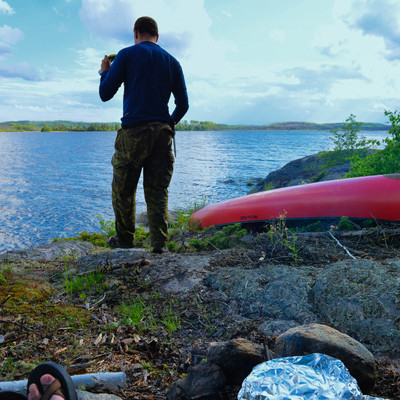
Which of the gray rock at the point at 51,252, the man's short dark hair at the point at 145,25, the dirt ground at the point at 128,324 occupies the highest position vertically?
the man's short dark hair at the point at 145,25

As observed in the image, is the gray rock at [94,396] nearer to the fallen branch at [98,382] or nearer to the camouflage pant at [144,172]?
the fallen branch at [98,382]

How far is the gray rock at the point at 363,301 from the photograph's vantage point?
2.54 metres

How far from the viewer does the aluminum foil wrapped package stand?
5.22 ft

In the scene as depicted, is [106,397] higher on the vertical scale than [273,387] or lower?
lower

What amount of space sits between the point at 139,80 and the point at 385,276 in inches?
140

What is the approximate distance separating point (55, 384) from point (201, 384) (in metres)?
0.76

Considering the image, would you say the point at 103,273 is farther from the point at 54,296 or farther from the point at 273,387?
the point at 273,387

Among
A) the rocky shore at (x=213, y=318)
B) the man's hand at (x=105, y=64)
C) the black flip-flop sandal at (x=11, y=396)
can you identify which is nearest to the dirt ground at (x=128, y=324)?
the rocky shore at (x=213, y=318)

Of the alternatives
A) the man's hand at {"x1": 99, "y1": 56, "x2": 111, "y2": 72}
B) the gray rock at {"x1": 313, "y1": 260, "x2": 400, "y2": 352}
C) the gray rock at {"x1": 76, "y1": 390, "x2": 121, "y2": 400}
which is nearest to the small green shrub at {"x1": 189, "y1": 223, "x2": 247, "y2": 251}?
the gray rock at {"x1": 313, "y1": 260, "x2": 400, "y2": 352}

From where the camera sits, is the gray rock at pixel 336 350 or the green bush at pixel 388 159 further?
the green bush at pixel 388 159

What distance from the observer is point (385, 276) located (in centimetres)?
296

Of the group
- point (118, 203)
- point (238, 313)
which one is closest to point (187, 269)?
point (238, 313)

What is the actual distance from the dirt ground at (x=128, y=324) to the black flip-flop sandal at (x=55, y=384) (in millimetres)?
394

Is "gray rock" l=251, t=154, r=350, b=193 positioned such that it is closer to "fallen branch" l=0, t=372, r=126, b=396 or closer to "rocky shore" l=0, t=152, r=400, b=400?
"rocky shore" l=0, t=152, r=400, b=400
